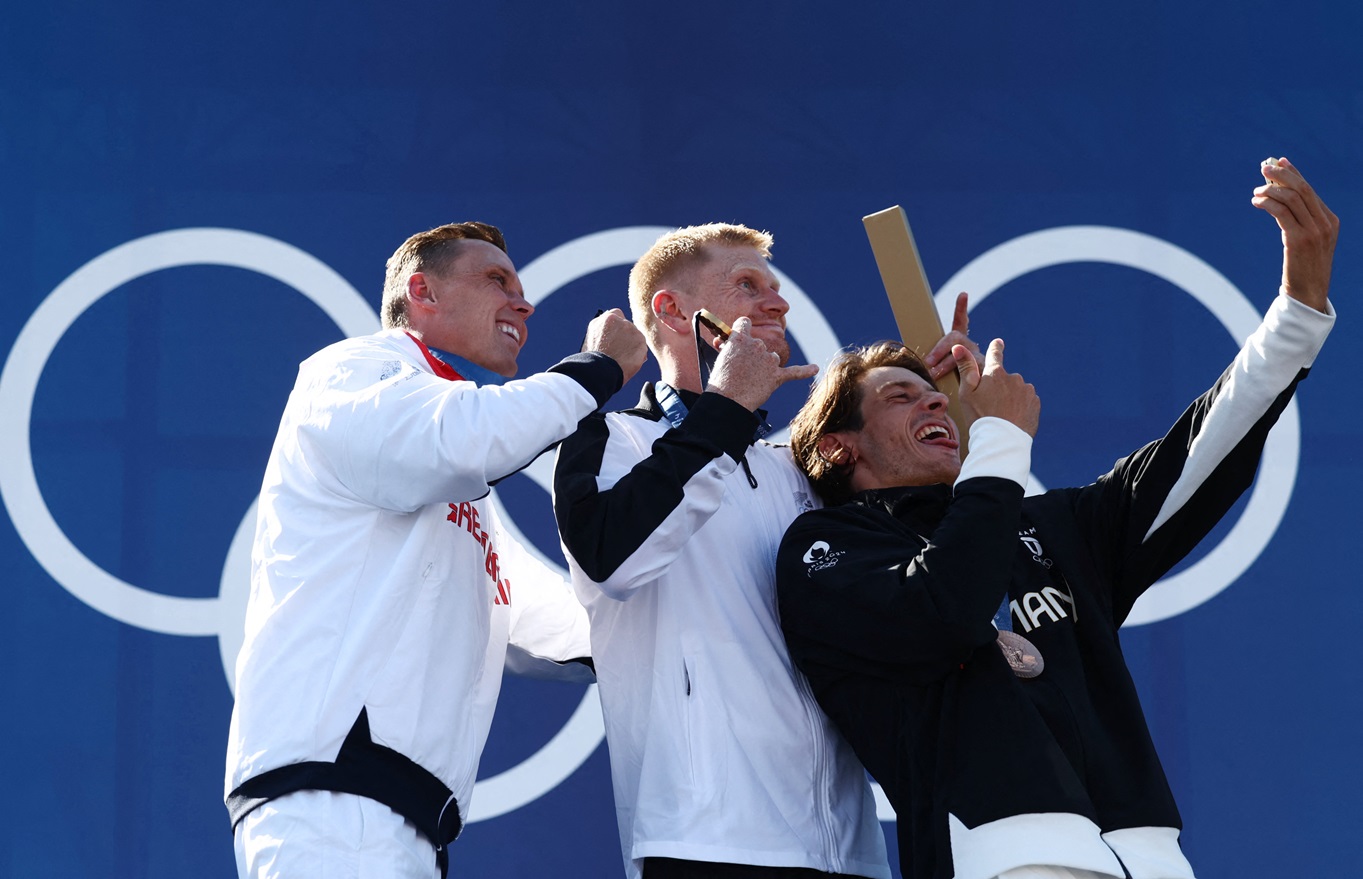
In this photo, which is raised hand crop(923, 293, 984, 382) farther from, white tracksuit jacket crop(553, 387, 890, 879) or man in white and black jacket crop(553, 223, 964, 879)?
white tracksuit jacket crop(553, 387, 890, 879)

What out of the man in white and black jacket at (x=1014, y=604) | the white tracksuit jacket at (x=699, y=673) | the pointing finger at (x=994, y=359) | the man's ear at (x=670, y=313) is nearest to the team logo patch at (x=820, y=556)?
the man in white and black jacket at (x=1014, y=604)

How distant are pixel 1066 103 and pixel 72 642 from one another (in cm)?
275

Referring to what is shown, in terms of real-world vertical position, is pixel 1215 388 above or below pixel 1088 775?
above

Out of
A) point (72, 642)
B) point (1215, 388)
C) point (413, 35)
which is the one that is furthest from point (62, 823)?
point (1215, 388)

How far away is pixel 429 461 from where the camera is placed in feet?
6.84

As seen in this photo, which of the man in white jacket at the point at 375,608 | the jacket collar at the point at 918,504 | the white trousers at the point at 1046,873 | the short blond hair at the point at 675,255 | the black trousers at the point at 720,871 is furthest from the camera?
the short blond hair at the point at 675,255

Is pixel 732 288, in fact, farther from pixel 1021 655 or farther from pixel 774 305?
pixel 1021 655

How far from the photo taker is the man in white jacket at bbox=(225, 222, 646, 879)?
2.02 m

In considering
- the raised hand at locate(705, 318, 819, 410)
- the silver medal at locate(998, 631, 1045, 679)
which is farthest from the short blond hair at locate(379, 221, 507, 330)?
the silver medal at locate(998, 631, 1045, 679)

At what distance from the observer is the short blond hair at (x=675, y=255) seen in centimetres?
275

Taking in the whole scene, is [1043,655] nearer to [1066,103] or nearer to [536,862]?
[536,862]

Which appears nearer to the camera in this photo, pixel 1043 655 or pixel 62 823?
pixel 1043 655

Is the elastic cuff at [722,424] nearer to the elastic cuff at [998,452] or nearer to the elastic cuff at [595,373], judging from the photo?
the elastic cuff at [595,373]

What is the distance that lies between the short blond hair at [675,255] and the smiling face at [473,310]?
26cm
